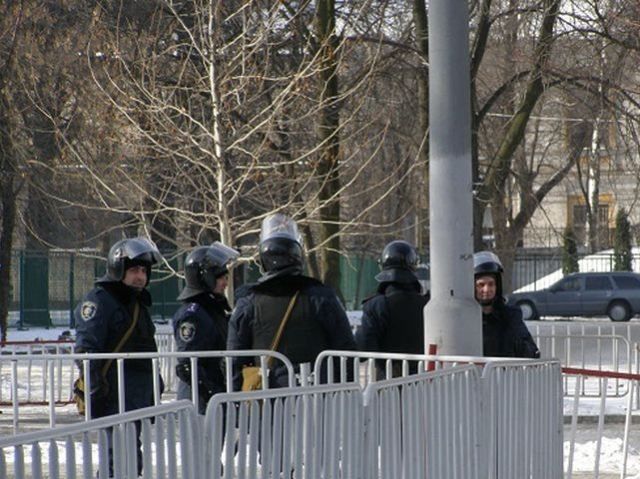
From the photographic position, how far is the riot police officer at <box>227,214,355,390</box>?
8.30 meters

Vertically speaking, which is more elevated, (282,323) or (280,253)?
(280,253)

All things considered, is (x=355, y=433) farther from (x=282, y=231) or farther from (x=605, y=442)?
(x=605, y=442)

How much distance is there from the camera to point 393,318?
973 cm

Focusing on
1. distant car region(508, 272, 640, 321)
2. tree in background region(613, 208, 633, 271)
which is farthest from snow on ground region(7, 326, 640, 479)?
tree in background region(613, 208, 633, 271)

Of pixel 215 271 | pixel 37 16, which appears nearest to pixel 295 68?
pixel 37 16

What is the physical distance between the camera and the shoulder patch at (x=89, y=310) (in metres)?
8.30

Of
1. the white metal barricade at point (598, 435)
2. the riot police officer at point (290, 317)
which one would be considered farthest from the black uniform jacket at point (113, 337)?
the white metal barricade at point (598, 435)

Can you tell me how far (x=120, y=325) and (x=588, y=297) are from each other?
1268 inches

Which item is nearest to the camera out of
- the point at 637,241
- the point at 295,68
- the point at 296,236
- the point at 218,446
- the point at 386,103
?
the point at 218,446

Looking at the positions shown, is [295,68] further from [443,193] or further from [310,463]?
[310,463]

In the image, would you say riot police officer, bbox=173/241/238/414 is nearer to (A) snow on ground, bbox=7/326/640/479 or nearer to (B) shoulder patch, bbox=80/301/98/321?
(B) shoulder patch, bbox=80/301/98/321

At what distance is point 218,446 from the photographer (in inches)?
195

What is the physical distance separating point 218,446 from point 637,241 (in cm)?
5127

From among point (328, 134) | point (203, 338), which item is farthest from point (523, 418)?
point (328, 134)
